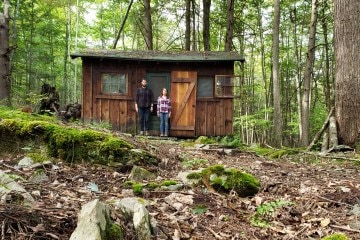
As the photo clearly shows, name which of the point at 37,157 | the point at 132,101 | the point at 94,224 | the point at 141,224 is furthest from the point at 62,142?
the point at 132,101

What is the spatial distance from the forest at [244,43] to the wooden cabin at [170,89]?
1.66 meters

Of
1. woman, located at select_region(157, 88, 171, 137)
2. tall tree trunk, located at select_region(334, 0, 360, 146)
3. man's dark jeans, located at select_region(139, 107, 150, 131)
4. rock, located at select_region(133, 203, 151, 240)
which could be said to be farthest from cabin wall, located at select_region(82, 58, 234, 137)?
rock, located at select_region(133, 203, 151, 240)

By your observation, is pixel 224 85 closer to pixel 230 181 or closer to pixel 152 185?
pixel 230 181

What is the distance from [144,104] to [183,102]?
1670 mm

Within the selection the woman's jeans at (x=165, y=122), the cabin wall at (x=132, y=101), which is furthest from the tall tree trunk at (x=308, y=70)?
the woman's jeans at (x=165, y=122)

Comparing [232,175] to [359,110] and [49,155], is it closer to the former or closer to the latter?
[49,155]

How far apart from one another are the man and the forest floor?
7.78 meters

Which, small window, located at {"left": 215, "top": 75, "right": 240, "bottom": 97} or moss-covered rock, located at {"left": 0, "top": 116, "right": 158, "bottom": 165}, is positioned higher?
small window, located at {"left": 215, "top": 75, "right": 240, "bottom": 97}

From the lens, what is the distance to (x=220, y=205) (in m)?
3.64

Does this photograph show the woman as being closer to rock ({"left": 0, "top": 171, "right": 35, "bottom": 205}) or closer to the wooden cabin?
the wooden cabin

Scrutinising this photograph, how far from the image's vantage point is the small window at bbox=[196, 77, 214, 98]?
1380cm

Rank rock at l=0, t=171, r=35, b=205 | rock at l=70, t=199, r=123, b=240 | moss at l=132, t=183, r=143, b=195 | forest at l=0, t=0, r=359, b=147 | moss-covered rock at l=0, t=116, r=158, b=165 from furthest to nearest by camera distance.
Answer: forest at l=0, t=0, r=359, b=147 < moss-covered rock at l=0, t=116, r=158, b=165 < moss at l=132, t=183, r=143, b=195 < rock at l=0, t=171, r=35, b=205 < rock at l=70, t=199, r=123, b=240

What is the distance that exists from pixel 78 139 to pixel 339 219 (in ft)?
11.4

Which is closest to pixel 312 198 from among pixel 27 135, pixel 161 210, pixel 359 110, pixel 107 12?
pixel 161 210
